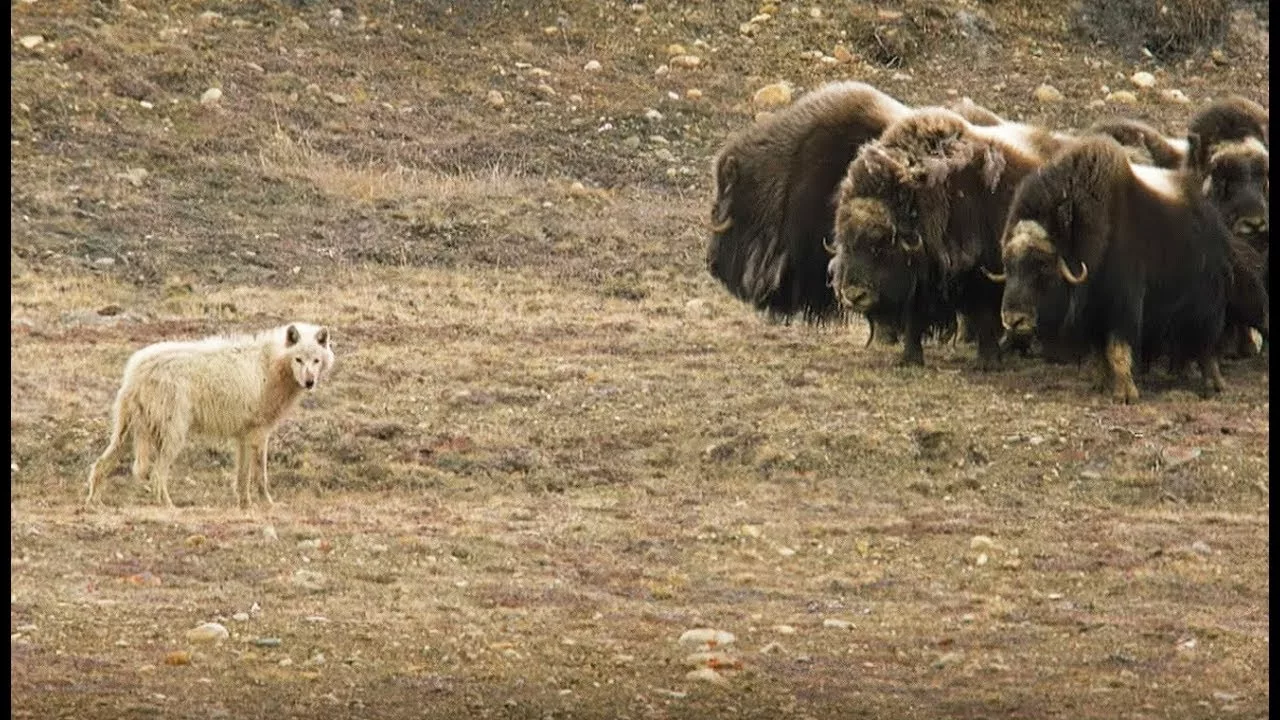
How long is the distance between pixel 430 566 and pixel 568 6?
13.9m

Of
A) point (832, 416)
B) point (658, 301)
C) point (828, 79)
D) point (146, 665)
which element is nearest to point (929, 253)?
point (832, 416)

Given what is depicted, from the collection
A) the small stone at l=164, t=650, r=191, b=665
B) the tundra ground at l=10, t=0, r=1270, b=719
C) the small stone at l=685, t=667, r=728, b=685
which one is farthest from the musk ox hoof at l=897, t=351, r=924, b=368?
the small stone at l=164, t=650, r=191, b=665

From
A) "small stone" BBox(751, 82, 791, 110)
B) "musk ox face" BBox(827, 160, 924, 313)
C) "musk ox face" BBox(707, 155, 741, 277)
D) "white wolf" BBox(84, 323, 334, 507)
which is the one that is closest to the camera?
"white wolf" BBox(84, 323, 334, 507)

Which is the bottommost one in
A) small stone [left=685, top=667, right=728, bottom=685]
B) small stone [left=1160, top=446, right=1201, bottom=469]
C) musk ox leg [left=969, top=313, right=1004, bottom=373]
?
musk ox leg [left=969, top=313, right=1004, bottom=373]

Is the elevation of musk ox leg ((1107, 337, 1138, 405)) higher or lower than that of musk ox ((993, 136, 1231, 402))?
lower

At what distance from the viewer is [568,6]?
22.3 meters

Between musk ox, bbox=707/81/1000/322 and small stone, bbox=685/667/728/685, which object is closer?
small stone, bbox=685/667/728/685

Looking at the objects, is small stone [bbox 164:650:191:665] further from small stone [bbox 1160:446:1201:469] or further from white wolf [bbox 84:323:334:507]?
small stone [bbox 1160:446:1201:469]

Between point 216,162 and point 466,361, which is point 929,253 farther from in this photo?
point 216,162

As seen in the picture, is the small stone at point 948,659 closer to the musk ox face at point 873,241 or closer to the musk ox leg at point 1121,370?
the musk ox leg at point 1121,370

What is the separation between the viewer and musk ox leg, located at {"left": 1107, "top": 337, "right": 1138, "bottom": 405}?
1198 cm

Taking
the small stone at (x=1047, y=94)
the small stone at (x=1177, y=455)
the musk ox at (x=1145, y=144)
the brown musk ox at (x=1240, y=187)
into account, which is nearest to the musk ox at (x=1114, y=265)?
the brown musk ox at (x=1240, y=187)

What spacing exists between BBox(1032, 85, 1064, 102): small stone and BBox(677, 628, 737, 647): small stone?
1386cm

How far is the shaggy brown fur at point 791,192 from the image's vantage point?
537 inches
